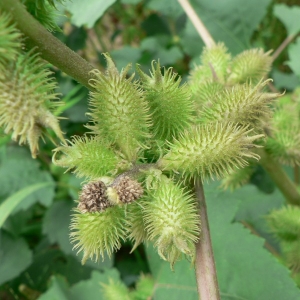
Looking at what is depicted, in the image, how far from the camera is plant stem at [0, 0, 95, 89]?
73 cm

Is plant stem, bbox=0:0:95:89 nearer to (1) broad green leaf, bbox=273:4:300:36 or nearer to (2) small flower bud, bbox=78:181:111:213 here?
(2) small flower bud, bbox=78:181:111:213

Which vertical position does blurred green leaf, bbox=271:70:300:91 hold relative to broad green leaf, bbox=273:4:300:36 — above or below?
below

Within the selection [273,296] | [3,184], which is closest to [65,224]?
[3,184]

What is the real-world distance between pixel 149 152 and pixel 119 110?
0.62 feet

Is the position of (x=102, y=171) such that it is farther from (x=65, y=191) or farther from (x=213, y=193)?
(x=65, y=191)

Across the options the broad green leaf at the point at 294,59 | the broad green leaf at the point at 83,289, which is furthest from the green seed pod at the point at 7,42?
the broad green leaf at the point at 294,59

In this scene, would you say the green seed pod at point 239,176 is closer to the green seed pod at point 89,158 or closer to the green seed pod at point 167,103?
the green seed pod at point 167,103

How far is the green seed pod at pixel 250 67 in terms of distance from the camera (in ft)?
4.66

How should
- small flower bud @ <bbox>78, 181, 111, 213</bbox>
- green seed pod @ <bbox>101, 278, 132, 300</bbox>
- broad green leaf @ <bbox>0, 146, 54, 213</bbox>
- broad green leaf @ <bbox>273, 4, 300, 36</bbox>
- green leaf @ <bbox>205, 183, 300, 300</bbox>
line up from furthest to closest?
broad green leaf @ <bbox>273, 4, 300, 36</bbox>
broad green leaf @ <bbox>0, 146, 54, 213</bbox>
green seed pod @ <bbox>101, 278, 132, 300</bbox>
green leaf @ <bbox>205, 183, 300, 300</bbox>
small flower bud @ <bbox>78, 181, 111, 213</bbox>

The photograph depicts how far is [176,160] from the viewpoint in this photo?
990 millimetres

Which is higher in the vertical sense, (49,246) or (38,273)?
(49,246)

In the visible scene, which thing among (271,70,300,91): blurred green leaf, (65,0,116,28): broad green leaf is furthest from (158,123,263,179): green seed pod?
(271,70,300,91): blurred green leaf

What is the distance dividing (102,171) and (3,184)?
1.59 m

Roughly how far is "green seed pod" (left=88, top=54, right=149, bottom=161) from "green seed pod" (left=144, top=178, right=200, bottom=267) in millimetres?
131
